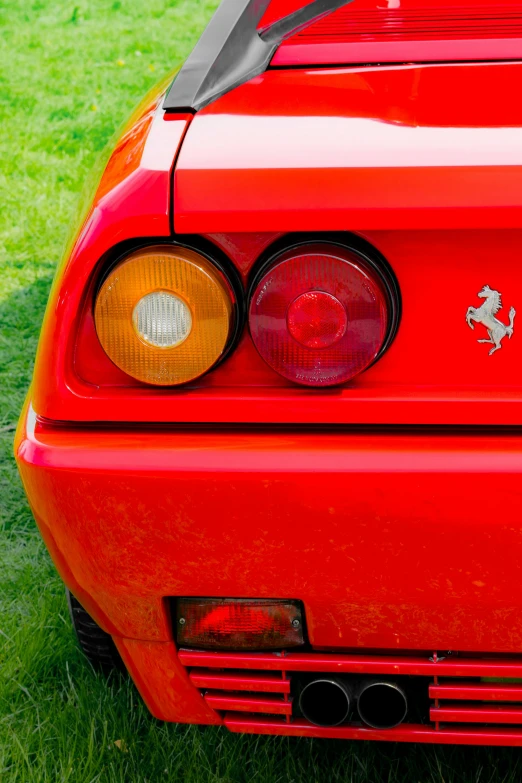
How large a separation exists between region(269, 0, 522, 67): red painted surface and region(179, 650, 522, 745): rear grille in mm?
1090

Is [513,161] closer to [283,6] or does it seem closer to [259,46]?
[259,46]

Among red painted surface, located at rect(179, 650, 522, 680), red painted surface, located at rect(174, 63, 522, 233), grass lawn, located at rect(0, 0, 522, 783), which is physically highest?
red painted surface, located at rect(174, 63, 522, 233)

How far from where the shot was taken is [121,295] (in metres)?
1.33

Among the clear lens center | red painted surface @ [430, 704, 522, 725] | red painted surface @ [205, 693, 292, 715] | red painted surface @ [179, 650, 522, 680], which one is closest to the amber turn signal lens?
the clear lens center

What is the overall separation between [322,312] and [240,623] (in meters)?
0.54

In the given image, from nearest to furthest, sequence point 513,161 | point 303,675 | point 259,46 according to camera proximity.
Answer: point 513,161 → point 303,675 → point 259,46

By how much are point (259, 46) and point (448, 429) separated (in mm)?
901

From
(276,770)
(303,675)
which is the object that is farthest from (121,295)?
(276,770)

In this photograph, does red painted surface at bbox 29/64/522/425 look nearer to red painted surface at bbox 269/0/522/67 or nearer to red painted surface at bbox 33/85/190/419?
red painted surface at bbox 33/85/190/419

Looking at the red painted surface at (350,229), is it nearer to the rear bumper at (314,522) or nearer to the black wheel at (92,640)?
the rear bumper at (314,522)

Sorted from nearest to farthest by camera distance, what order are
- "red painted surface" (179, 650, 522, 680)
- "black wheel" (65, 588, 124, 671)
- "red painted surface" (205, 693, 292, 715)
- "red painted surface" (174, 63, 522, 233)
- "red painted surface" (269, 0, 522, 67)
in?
"red painted surface" (174, 63, 522, 233) < "red painted surface" (179, 650, 522, 680) < "red painted surface" (205, 693, 292, 715) < "red painted surface" (269, 0, 522, 67) < "black wheel" (65, 588, 124, 671)

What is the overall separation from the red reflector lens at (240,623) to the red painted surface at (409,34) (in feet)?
3.31

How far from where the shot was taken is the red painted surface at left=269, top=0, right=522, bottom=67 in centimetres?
169

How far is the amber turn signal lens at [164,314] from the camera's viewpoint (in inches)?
51.6
